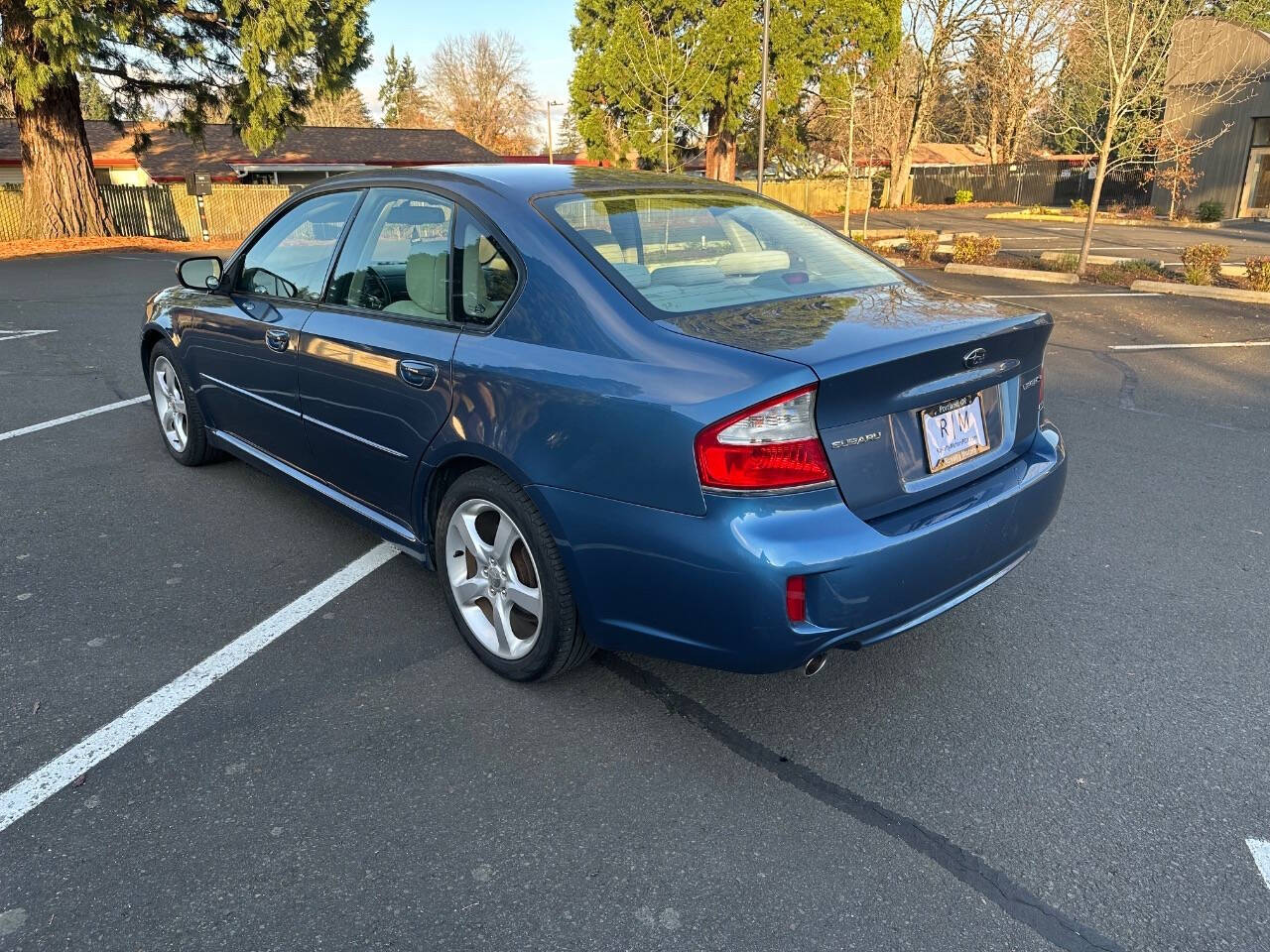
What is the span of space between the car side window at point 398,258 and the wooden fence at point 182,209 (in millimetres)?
25151

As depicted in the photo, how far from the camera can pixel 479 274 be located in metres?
3.03

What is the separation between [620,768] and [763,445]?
3.42 ft

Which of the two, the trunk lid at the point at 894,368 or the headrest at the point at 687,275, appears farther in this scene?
the headrest at the point at 687,275

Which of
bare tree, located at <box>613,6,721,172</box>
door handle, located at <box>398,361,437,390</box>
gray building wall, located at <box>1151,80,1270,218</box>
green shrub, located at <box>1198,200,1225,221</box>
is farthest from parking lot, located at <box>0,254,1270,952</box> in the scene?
→ gray building wall, located at <box>1151,80,1270,218</box>

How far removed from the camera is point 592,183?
11.1ft

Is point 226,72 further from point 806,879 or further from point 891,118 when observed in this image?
point 891,118

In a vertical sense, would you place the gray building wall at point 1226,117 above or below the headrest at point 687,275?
above

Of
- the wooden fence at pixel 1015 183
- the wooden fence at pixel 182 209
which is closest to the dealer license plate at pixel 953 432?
the wooden fence at pixel 182 209

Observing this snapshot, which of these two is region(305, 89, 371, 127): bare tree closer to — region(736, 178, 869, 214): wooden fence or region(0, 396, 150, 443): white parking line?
region(736, 178, 869, 214): wooden fence

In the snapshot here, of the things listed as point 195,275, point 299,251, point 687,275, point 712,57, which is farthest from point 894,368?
point 712,57

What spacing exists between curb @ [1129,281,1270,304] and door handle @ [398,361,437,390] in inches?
479

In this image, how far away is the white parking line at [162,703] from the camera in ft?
8.27

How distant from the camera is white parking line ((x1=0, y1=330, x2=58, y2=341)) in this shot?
9.66 metres

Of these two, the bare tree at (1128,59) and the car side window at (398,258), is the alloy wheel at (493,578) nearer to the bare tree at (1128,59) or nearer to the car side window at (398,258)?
the car side window at (398,258)
